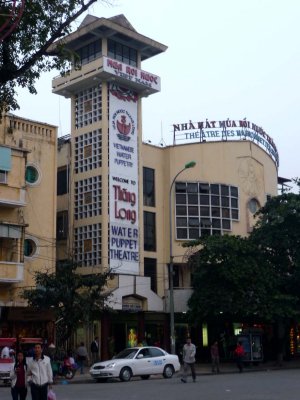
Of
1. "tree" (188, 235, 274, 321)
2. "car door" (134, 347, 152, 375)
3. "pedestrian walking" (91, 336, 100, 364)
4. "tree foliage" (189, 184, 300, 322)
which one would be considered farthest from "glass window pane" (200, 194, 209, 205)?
"car door" (134, 347, 152, 375)

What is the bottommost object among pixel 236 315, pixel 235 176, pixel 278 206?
pixel 236 315

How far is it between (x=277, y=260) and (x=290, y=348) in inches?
403

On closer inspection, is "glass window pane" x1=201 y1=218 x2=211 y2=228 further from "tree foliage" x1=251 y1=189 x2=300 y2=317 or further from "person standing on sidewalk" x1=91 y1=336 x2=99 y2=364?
"person standing on sidewalk" x1=91 y1=336 x2=99 y2=364

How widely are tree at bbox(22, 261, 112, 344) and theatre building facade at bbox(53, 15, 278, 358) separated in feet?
20.3

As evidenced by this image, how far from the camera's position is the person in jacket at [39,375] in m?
13.0

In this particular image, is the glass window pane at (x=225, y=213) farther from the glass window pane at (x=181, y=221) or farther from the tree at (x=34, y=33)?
the tree at (x=34, y=33)

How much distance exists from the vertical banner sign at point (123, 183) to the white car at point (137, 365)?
11.5 m

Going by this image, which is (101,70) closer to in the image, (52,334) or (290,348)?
(52,334)

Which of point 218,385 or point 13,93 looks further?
point 218,385

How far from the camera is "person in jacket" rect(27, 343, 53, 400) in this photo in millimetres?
13047

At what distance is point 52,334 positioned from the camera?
1470 inches

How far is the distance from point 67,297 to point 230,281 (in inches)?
403

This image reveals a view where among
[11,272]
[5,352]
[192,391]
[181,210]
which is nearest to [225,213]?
[181,210]

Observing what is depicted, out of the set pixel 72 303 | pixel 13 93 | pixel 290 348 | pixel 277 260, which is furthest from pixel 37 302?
pixel 290 348
